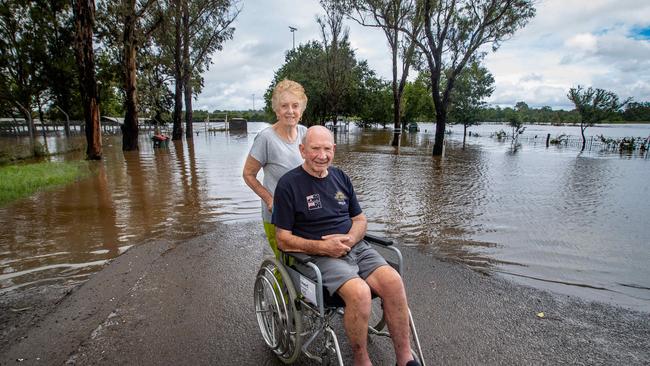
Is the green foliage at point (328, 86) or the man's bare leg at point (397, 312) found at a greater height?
the green foliage at point (328, 86)

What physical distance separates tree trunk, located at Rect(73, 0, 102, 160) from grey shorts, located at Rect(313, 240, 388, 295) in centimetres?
1303

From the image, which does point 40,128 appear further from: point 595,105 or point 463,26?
point 595,105

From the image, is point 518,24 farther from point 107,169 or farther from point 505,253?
point 107,169

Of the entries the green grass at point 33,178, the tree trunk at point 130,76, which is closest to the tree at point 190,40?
the tree trunk at point 130,76

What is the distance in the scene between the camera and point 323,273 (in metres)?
Answer: 2.19

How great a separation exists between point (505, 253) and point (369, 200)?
3278 mm

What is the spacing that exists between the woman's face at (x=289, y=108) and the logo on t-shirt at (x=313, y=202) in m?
0.73

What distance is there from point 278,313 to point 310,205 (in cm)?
72

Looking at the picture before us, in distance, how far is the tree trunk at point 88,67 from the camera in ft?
37.2

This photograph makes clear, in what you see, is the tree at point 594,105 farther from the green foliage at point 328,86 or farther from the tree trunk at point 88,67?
the tree trunk at point 88,67

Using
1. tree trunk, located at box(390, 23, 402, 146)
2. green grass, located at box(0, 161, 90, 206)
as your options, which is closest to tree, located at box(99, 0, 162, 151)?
green grass, located at box(0, 161, 90, 206)

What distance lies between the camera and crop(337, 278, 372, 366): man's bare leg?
2020mm

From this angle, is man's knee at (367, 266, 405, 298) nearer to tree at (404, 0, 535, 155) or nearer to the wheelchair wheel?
the wheelchair wheel

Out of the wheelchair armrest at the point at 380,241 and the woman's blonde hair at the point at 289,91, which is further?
the woman's blonde hair at the point at 289,91
